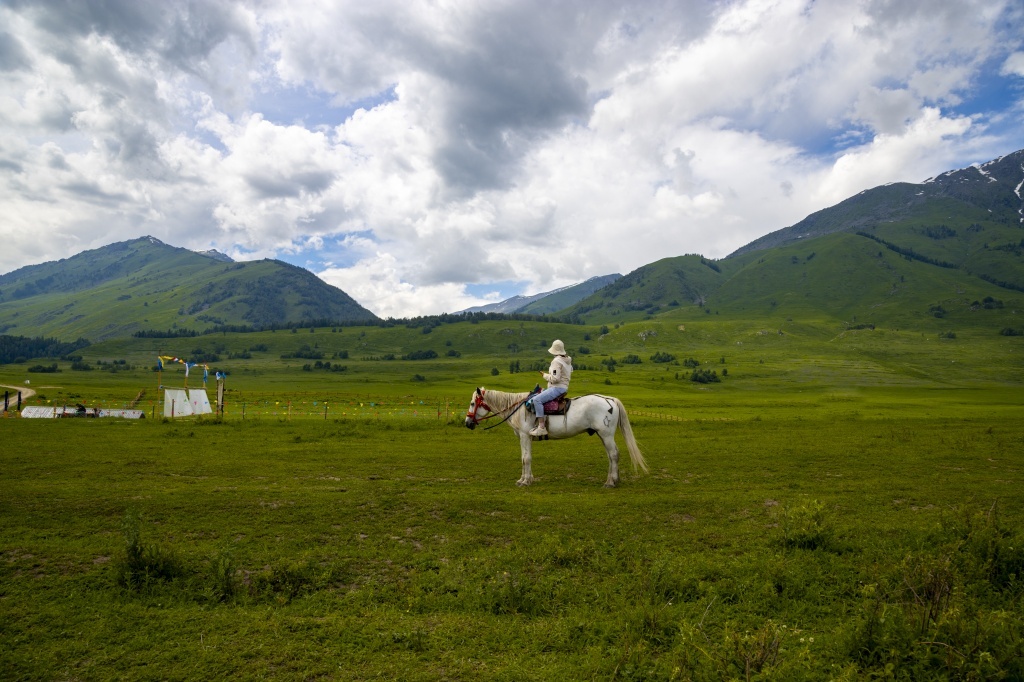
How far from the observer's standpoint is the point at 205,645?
23.5ft

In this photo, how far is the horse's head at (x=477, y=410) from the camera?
17672mm

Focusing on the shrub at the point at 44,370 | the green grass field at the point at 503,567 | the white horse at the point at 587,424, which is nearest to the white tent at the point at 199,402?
the green grass field at the point at 503,567

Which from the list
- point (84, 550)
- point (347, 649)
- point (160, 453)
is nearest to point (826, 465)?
point (347, 649)

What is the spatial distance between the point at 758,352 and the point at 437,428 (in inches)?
7625

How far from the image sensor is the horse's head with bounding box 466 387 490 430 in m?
17.7

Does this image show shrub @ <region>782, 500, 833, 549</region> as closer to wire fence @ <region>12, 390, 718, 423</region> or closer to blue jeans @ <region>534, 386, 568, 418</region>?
blue jeans @ <region>534, 386, 568, 418</region>

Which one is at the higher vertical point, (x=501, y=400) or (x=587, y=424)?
(x=501, y=400)

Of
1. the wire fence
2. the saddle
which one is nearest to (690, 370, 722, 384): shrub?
the wire fence

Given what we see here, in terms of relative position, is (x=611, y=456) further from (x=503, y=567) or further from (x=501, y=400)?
(x=503, y=567)

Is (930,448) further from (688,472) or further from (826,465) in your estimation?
→ (688,472)

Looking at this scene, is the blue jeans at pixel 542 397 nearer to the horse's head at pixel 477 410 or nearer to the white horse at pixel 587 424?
the white horse at pixel 587 424

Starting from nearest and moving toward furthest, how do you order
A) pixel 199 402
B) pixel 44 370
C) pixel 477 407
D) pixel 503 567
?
1. pixel 503 567
2. pixel 477 407
3. pixel 199 402
4. pixel 44 370

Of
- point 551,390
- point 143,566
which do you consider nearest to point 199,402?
point 551,390

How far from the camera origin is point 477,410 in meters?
17.9
